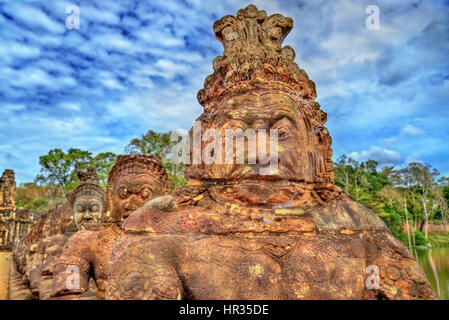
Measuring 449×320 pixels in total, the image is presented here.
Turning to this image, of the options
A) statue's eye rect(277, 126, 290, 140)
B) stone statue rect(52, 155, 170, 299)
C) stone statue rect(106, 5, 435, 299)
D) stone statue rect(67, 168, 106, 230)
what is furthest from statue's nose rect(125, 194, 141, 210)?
statue's eye rect(277, 126, 290, 140)

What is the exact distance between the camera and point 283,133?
2.49 meters

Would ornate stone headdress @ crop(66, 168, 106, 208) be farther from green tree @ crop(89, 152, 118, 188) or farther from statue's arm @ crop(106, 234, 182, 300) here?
green tree @ crop(89, 152, 118, 188)

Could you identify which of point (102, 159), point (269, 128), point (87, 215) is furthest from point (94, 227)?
point (102, 159)

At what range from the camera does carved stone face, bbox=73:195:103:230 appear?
5.62 m

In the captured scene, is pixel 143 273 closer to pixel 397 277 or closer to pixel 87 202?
pixel 397 277

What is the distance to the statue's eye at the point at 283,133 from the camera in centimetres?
249

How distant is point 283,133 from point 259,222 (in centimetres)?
73

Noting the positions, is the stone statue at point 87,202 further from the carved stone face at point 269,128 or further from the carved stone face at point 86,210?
the carved stone face at point 269,128

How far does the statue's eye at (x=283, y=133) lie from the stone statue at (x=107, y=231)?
219 centimetres

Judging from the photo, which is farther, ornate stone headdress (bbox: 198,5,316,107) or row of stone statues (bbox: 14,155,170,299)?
row of stone statues (bbox: 14,155,170,299)

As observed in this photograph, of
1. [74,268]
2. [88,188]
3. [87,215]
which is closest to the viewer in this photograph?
[74,268]

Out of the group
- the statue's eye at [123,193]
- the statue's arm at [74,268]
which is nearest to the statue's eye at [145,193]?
the statue's eye at [123,193]

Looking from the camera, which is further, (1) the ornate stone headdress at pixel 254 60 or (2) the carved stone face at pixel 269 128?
(1) the ornate stone headdress at pixel 254 60
